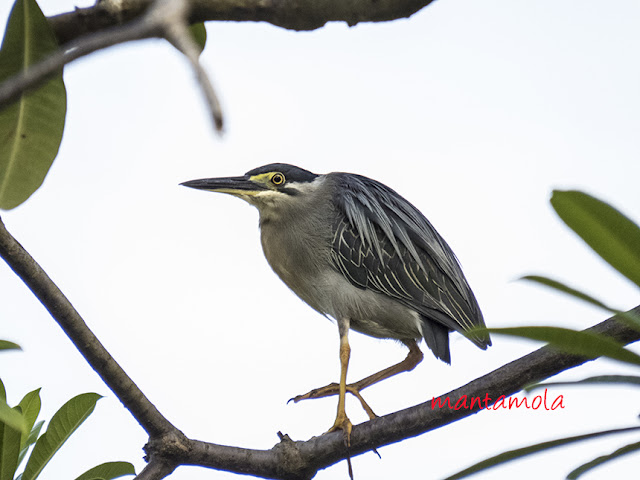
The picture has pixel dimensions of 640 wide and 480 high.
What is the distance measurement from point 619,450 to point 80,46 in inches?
45.5

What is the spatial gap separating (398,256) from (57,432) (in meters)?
2.02

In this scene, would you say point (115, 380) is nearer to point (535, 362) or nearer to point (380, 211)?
point (535, 362)

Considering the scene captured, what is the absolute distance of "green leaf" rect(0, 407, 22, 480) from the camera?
183 cm

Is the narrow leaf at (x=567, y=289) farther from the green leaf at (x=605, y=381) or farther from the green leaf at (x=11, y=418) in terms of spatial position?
the green leaf at (x=11, y=418)

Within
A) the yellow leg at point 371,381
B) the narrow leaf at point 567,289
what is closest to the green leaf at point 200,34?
the narrow leaf at point 567,289

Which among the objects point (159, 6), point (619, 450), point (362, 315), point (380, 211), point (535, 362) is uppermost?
point (380, 211)

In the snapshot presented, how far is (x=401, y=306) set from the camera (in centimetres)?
348

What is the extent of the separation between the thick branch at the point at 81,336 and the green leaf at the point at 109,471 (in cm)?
20

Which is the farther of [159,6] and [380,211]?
[380,211]

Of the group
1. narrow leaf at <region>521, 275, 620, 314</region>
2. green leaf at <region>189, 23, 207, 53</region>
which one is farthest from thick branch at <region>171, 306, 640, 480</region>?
green leaf at <region>189, 23, 207, 53</region>

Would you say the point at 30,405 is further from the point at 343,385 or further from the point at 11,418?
the point at 343,385

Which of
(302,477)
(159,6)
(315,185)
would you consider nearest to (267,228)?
(315,185)

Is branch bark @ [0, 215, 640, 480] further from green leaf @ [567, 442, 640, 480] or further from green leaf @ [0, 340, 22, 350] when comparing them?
green leaf @ [567, 442, 640, 480]

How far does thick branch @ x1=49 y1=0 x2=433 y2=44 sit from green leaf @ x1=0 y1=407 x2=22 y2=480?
38.5 inches
